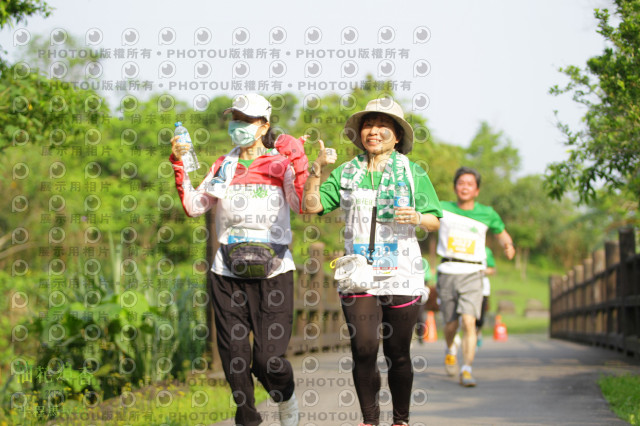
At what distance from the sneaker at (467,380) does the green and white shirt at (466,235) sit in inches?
39.5

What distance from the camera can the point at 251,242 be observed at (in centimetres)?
489

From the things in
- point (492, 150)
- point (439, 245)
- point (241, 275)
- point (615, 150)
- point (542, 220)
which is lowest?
point (241, 275)

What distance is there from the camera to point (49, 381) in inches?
303

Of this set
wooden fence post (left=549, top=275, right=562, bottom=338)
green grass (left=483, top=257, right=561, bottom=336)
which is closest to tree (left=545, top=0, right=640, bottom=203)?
wooden fence post (left=549, top=275, right=562, bottom=338)

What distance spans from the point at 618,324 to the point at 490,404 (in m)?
6.40

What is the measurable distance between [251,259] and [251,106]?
2.79 feet

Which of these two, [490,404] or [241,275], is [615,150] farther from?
[241,275]

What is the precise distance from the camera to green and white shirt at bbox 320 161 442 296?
493 centimetres

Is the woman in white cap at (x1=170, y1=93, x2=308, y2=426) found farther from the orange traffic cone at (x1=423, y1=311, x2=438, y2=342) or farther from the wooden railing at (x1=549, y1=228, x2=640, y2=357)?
the orange traffic cone at (x1=423, y1=311, x2=438, y2=342)

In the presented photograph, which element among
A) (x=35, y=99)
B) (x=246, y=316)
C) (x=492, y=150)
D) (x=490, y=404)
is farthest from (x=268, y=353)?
(x=492, y=150)

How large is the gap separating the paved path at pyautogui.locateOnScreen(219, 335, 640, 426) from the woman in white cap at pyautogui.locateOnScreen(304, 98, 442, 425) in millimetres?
1157

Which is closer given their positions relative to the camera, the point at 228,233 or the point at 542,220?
the point at 228,233

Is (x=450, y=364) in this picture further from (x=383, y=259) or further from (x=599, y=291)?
(x=599, y=291)

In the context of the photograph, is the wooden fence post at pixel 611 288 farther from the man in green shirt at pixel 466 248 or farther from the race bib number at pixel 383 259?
the race bib number at pixel 383 259
